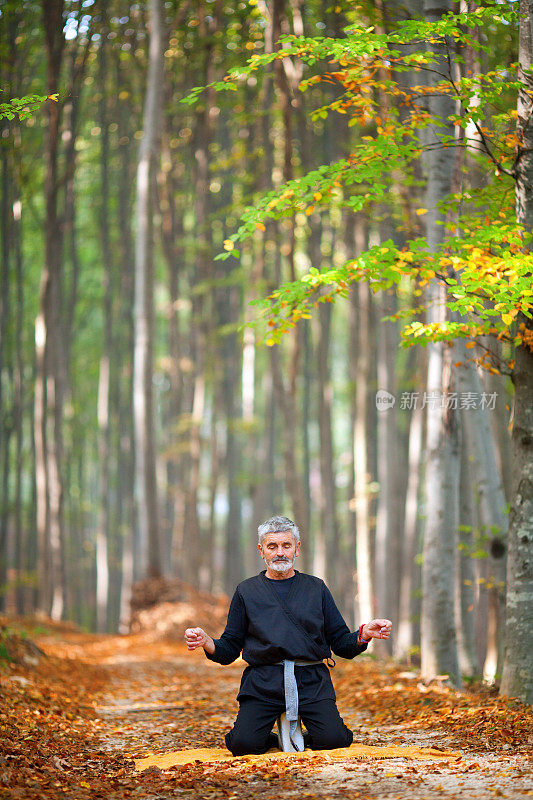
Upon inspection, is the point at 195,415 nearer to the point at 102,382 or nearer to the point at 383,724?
the point at 102,382

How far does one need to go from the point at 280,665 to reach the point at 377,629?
0.63m

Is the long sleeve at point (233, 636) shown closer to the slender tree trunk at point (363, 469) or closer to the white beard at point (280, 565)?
the white beard at point (280, 565)

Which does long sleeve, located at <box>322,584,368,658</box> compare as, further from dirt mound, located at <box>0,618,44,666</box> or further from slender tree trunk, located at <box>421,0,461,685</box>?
dirt mound, located at <box>0,618,44,666</box>

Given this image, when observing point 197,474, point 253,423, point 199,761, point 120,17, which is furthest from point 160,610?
point 120,17

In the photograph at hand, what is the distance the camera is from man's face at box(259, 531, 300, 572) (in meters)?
4.91

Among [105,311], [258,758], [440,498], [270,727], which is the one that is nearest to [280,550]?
[270,727]

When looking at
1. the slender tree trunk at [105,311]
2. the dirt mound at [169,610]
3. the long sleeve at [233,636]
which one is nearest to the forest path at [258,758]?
the long sleeve at [233,636]

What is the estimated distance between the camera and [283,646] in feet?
15.9

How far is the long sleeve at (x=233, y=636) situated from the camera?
16.1 feet

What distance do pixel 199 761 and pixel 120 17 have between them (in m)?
15.5

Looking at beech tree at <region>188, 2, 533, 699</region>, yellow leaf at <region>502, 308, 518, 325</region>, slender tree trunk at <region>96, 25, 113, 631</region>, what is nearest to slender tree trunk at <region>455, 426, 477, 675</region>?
beech tree at <region>188, 2, 533, 699</region>

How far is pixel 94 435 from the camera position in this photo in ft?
104

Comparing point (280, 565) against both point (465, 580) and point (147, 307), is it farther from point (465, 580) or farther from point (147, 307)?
point (147, 307)

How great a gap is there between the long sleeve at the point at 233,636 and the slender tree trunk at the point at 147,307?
895cm
